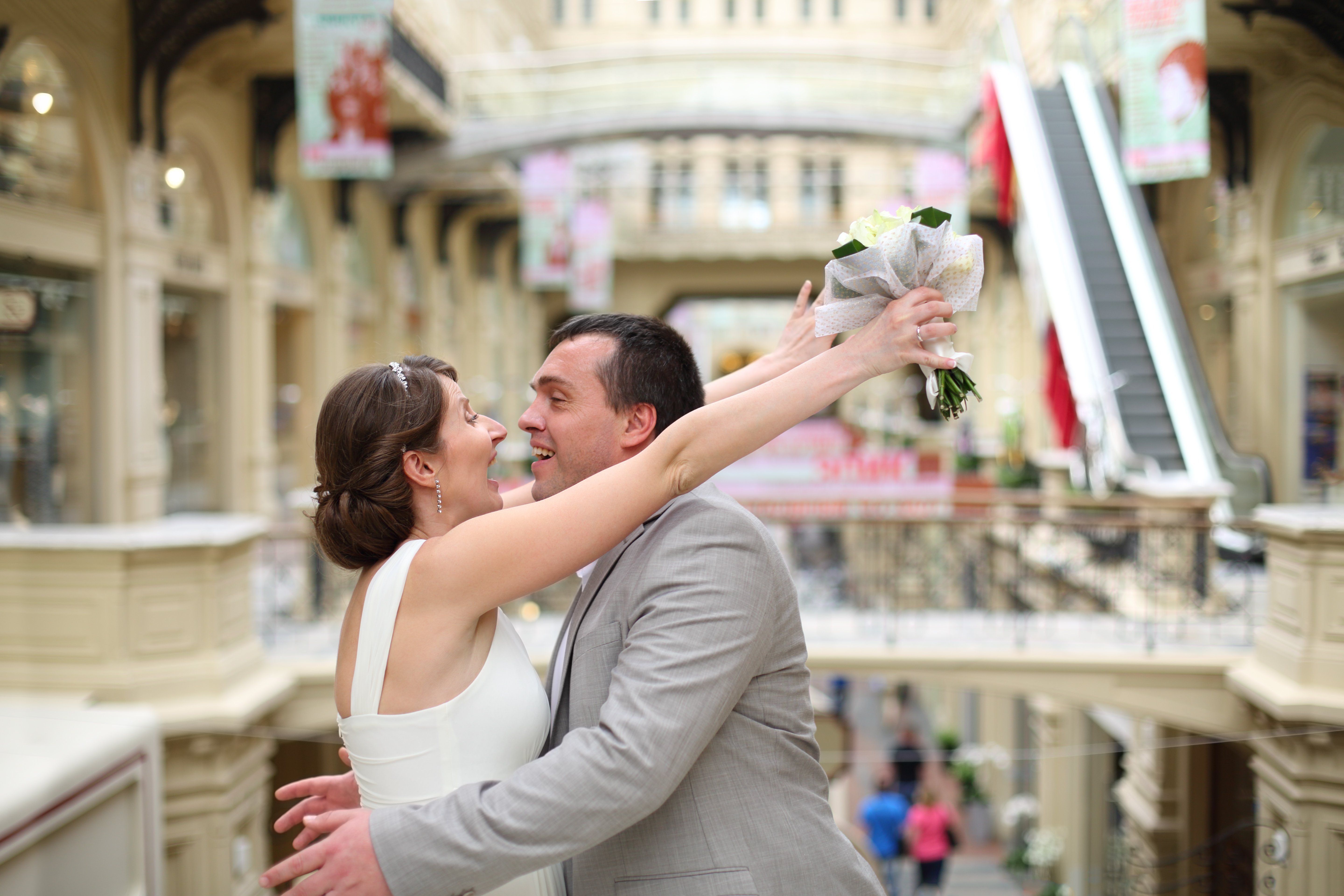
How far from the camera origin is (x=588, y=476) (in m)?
1.67

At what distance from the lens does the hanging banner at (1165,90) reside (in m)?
3.65

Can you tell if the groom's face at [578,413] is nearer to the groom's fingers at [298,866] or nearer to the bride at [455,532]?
the bride at [455,532]

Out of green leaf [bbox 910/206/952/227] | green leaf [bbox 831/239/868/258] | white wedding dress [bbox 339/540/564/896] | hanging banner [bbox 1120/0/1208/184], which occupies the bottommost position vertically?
white wedding dress [bbox 339/540/564/896]

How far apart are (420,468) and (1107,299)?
902 centimetres

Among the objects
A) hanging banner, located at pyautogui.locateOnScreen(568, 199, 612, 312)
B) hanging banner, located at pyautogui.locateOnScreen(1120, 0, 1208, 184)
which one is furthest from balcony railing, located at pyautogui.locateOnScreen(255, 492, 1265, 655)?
hanging banner, located at pyautogui.locateOnScreen(568, 199, 612, 312)

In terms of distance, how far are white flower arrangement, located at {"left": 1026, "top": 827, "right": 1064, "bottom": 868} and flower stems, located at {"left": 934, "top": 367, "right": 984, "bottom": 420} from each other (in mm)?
10446

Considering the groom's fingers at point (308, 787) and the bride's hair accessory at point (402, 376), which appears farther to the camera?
the groom's fingers at point (308, 787)

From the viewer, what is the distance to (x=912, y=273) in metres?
1.48

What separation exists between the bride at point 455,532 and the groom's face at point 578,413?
98mm

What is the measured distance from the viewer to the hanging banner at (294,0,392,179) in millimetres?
7969

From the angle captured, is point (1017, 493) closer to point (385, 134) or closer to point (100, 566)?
point (385, 134)

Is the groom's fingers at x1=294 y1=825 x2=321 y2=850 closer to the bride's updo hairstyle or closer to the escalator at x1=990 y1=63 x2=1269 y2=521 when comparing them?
the bride's updo hairstyle

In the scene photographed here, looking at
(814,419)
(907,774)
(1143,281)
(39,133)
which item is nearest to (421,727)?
(39,133)

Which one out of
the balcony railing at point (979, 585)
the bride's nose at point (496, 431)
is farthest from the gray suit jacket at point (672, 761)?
the balcony railing at point (979, 585)
